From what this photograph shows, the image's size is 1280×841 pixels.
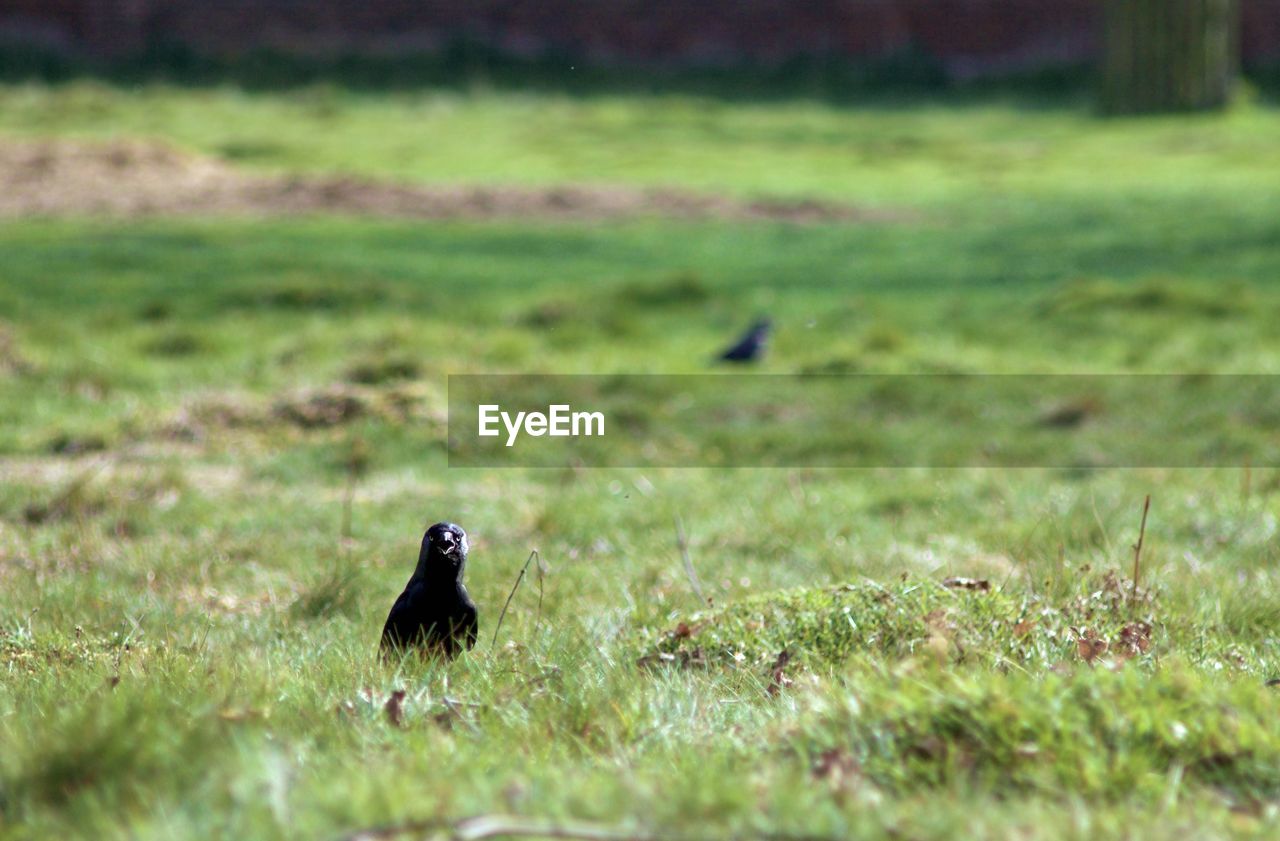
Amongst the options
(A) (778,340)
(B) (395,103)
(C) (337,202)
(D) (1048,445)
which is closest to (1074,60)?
(B) (395,103)

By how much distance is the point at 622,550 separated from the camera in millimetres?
7121

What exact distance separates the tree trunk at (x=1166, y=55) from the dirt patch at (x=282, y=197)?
11.6m

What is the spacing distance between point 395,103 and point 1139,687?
28.7 metres

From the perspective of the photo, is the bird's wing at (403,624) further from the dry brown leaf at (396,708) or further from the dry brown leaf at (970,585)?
the dry brown leaf at (970,585)

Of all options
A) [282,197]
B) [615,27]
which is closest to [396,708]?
[282,197]

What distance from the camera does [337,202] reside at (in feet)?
63.2

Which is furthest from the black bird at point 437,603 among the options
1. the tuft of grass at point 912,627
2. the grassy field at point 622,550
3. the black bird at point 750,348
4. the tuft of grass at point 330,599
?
the black bird at point 750,348

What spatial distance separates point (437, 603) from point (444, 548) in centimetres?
18

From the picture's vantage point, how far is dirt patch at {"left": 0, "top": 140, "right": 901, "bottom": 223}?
18859 mm

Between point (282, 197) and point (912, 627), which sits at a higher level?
point (282, 197)

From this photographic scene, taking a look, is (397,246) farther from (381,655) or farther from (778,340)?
(381,655)

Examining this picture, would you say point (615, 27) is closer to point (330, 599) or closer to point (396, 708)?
point (330, 599)

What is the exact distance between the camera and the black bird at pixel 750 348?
11.9 metres

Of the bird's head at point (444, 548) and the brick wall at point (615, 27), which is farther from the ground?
the brick wall at point (615, 27)
